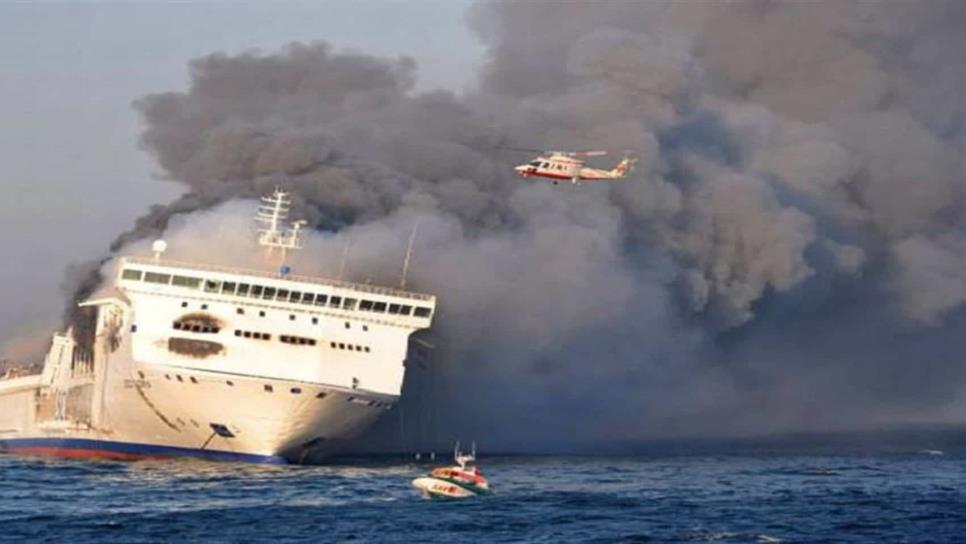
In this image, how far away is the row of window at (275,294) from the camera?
122438 mm

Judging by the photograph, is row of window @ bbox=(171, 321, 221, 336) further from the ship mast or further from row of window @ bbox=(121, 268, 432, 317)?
the ship mast

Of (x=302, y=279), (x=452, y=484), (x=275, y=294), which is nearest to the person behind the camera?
(x=452, y=484)

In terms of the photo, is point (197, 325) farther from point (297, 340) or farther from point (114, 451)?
point (114, 451)

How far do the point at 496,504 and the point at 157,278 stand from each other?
3219 cm

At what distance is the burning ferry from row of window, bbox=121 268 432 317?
0.06 m

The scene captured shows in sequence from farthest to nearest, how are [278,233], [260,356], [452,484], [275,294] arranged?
[278,233] → [275,294] → [260,356] → [452,484]

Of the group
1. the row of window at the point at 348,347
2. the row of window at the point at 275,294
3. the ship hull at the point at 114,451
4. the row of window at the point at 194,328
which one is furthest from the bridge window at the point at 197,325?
the ship hull at the point at 114,451

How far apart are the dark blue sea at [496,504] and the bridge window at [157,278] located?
10811 millimetres

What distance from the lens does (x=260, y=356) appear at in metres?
121

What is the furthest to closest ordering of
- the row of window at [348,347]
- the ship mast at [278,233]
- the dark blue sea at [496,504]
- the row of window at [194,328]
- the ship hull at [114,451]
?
the ship mast at [278,233] → the ship hull at [114,451] → the row of window at [194,328] → the row of window at [348,347] → the dark blue sea at [496,504]

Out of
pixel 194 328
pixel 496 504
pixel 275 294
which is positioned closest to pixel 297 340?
pixel 275 294

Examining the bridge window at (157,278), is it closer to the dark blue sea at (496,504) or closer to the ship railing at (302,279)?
the ship railing at (302,279)

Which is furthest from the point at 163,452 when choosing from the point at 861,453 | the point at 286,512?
the point at 861,453

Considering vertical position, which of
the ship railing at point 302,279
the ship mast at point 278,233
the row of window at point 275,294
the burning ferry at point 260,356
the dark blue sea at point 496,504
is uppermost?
the ship mast at point 278,233
